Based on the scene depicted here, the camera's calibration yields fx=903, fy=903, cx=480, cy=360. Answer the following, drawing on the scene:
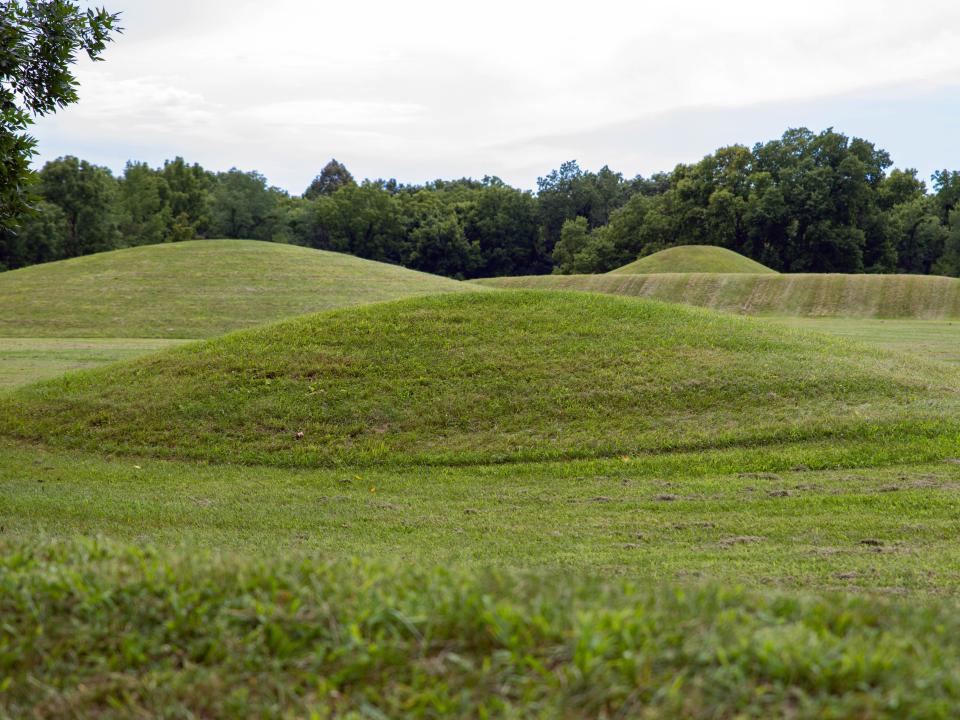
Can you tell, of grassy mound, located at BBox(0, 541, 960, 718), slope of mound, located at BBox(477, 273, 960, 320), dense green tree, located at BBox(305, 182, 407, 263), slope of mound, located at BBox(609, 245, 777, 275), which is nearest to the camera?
grassy mound, located at BBox(0, 541, 960, 718)

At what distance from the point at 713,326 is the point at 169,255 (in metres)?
42.5

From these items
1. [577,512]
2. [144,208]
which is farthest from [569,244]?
[577,512]

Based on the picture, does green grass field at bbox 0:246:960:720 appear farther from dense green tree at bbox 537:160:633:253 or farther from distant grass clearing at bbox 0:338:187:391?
dense green tree at bbox 537:160:633:253

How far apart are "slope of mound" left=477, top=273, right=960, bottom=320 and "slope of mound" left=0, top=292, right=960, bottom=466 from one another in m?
35.2

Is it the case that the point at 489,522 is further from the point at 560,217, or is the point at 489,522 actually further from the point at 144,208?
the point at 560,217

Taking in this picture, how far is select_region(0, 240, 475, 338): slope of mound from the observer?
38906mm

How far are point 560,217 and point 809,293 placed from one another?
56.1 metres

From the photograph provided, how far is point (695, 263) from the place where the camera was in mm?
72875

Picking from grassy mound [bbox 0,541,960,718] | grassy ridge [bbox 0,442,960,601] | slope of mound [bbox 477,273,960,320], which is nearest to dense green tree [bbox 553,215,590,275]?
slope of mound [bbox 477,273,960,320]

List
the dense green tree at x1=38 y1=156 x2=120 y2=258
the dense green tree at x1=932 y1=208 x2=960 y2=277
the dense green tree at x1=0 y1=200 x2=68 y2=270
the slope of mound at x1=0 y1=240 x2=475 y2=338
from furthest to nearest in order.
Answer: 1. the dense green tree at x1=932 y1=208 x2=960 y2=277
2. the dense green tree at x1=38 y1=156 x2=120 y2=258
3. the dense green tree at x1=0 y1=200 x2=68 y2=270
4. the slope of mound at x1=0 y1=240 x2=475 y2=338

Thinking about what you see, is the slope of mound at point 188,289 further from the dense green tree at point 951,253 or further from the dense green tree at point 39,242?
the dense green tree at point 951,253

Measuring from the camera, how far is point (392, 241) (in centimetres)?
9838

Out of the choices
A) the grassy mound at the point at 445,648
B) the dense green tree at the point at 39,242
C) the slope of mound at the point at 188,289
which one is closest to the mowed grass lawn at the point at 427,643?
the grassy mound at the point at 445,648

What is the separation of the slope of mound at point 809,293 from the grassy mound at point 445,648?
166 feet
